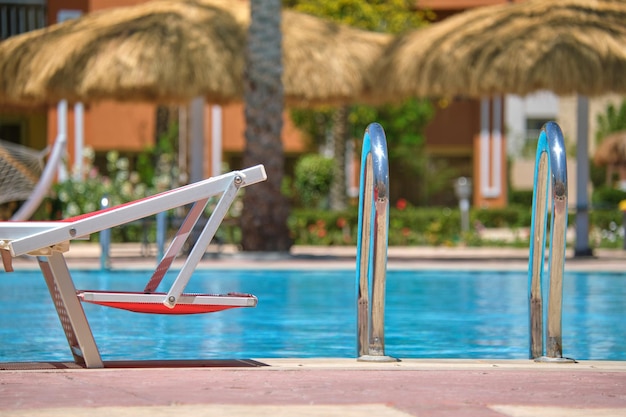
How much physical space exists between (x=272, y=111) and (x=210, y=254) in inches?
75.6

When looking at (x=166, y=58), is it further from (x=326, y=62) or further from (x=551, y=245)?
(x=551, y=245)

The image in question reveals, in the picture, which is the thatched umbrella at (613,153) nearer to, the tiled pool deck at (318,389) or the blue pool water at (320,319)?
the blue pool water at (320,319)

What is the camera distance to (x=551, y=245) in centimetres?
613

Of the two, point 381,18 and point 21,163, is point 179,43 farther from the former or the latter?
point 381,18

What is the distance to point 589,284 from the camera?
1346cm

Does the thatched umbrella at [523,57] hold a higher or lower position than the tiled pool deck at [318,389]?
higher

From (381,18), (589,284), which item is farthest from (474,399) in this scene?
(381,18)

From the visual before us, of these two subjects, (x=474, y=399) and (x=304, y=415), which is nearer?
(x=304, y=415)

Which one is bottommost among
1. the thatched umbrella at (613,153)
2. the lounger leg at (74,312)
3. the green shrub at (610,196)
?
the lounger leg at (74,312)

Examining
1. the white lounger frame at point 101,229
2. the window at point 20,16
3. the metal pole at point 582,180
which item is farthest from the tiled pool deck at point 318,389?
the window at point 20,16

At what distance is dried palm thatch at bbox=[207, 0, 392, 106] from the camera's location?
17219 millimetres

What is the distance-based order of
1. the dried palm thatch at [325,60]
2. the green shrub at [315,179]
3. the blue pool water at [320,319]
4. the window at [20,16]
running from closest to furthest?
1. the blue pool water at [320,319]
2. the dried palm thatch at [325,60]
3. the green shrub at [315,179]
4. the window at [20,16]

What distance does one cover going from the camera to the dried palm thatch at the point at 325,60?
1722 cm

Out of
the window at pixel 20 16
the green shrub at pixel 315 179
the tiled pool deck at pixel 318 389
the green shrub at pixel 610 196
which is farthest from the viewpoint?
the window at pixel 20 16
